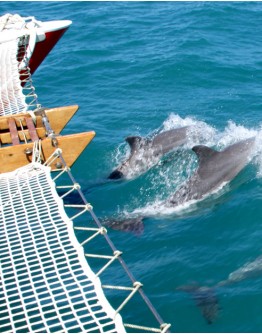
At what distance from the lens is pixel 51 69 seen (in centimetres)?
2136

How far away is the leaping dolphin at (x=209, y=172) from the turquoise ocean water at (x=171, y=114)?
0.21 metres

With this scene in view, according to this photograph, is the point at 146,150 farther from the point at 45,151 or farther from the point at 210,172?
the point at 45,151

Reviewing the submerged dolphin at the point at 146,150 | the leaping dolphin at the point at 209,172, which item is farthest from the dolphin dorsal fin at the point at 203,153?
the submerged dolphin at the point at 146,150

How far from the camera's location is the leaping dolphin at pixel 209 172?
12156 mm

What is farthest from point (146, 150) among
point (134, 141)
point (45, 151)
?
point (45, 151)

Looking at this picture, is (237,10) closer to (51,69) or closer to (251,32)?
(251,32)

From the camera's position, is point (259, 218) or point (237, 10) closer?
point (259, 218)

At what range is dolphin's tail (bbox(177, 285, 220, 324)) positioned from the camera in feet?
27.7

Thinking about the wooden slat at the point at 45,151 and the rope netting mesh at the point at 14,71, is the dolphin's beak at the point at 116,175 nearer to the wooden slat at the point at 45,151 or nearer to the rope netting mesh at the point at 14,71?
the rope netting mesh at the point at 14,71

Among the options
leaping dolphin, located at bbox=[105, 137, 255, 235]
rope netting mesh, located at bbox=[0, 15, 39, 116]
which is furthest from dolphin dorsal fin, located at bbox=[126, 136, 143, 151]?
rope netting mesh, located at bbox=[0, 15, 39, 116]

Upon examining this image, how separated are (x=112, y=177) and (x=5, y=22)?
6599 mm

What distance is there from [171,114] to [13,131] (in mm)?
6555

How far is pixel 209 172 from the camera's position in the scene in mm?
12477

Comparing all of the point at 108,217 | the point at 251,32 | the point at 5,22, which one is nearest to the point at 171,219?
the point at 108,217
